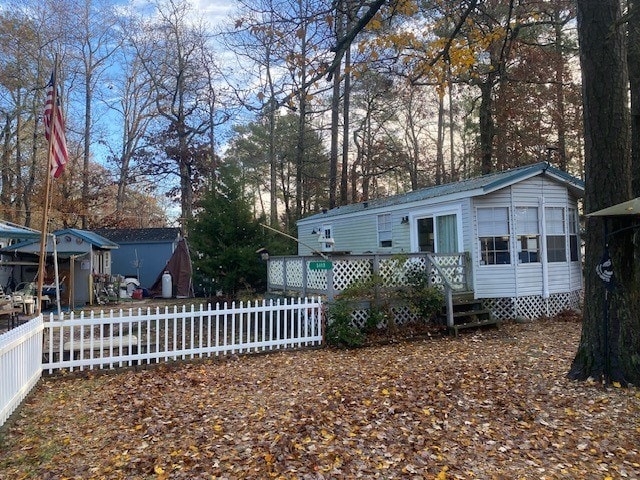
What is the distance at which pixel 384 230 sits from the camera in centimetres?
1295

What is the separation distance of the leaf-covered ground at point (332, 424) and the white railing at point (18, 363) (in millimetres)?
202

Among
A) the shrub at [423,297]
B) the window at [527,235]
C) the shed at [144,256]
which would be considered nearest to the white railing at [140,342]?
the shrub at [423,297]

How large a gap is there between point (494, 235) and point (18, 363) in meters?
8.89

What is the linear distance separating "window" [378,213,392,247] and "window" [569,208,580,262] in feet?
14.5

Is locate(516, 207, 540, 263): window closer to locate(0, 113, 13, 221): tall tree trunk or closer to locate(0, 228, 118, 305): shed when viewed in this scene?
locate(0, 228, 118, 305): shed

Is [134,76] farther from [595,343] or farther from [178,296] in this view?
[595,343]

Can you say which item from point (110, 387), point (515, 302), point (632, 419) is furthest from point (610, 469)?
point (515, 302)

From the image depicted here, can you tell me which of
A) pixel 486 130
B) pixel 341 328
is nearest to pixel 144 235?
pixel 486 130

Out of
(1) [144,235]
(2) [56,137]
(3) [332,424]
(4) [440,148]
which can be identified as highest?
(4) [440,148]

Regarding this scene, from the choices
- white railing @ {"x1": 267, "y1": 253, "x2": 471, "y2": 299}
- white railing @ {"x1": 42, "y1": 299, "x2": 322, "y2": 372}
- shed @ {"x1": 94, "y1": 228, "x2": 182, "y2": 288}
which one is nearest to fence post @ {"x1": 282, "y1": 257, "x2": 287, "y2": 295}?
white railing @ {"x1": 267, "y1": 253, "x2": 471, "y2": 299}

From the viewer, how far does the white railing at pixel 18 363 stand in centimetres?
421

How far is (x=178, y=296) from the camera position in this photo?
18.0m

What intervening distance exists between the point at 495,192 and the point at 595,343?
532cm

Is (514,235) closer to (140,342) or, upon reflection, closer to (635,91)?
(635,91)
